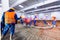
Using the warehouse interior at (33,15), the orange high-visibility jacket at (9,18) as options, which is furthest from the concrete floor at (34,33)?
the orange high-visibility jacket at (9,18)

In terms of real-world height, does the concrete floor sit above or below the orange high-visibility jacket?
below

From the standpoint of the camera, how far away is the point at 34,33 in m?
1.83

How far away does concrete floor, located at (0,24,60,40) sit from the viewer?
69.6 inches

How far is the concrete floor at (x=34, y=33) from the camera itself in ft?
5.80

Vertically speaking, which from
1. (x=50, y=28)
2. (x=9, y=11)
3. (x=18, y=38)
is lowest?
(x=18, y=38)

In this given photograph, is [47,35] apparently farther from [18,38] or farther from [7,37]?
[7,37]

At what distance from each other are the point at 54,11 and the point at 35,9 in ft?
0.97

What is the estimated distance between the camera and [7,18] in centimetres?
172

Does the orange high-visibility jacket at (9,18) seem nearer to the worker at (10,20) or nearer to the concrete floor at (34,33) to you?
the worker at (10,20)

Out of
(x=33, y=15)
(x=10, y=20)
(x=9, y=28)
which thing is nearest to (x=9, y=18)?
(x=10, y=20)

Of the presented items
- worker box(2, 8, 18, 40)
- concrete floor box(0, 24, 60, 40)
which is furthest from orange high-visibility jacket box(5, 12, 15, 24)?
concrete floor box(0, 24, 60, 40)

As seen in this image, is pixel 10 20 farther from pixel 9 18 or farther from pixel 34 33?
pixel 34 33

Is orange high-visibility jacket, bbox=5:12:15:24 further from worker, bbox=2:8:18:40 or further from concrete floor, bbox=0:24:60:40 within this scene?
concrete floor, bbox=0:24:60:40

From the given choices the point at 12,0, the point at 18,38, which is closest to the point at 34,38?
the point at 18,38
